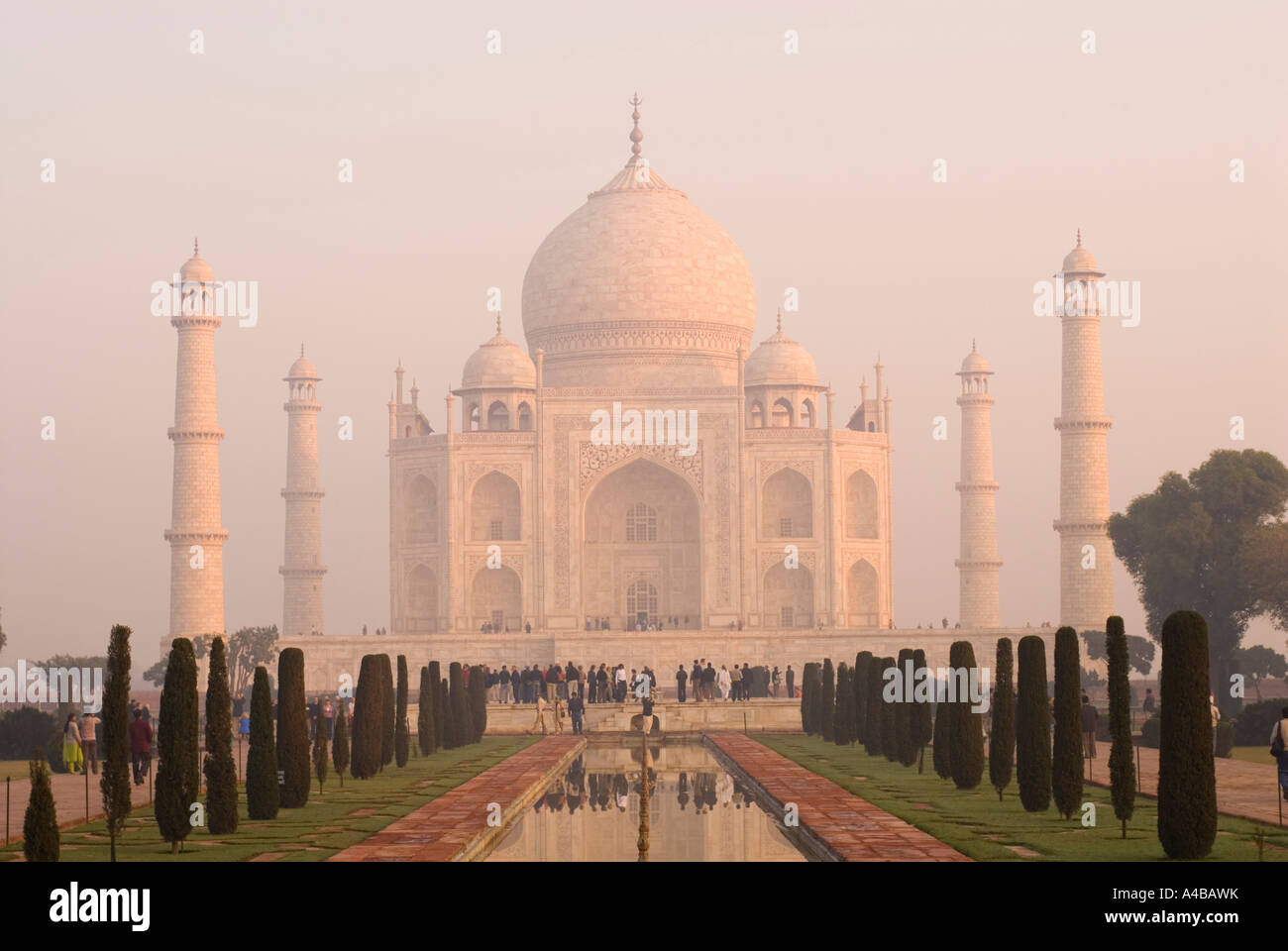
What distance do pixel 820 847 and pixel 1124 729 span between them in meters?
2.28

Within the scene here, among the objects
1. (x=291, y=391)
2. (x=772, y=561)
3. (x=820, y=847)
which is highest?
(x=291, y=391)

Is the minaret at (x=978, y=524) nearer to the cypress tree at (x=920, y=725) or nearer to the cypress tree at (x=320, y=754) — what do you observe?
the cypress tree at (x=920, y=725)

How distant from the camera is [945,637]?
3906 centimetres

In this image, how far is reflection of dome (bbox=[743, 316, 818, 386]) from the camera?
44875 mm

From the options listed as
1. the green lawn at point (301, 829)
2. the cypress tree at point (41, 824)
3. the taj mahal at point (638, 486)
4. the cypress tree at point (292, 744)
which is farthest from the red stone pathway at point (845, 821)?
the taj mahal at point (638, 486)

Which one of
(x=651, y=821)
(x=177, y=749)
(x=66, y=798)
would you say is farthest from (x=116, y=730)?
(x=66, y=798)

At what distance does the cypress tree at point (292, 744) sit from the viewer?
15938 millimetres

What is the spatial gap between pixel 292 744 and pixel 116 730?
3.54 meters

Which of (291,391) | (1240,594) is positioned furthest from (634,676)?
(291,391)

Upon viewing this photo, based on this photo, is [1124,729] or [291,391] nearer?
[1124,729]

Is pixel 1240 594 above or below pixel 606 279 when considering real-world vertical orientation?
below

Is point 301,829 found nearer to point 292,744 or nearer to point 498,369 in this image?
point 292,744

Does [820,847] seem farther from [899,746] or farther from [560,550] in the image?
[560,550]
